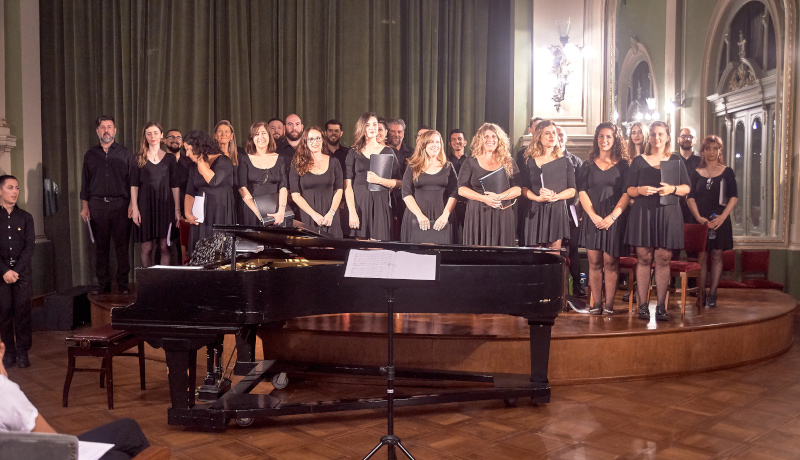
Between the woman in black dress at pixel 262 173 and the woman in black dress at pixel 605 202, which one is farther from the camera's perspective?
the woman in black dress at pixel 262 173

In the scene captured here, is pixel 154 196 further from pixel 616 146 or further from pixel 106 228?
pixel 616 146

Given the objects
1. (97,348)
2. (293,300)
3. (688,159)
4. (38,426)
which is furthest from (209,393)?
(688,159)

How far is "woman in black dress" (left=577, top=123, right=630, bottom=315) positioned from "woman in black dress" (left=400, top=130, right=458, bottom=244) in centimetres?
94

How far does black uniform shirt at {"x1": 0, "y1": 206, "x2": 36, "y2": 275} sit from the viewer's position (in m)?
4.54

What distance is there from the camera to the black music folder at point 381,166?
5.08 metres

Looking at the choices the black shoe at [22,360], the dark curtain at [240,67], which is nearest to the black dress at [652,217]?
the dark curtain at [240,67]

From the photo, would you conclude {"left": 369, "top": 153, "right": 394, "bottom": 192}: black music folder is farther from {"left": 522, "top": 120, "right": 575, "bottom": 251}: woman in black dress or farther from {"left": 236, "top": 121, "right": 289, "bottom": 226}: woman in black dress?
{"left": 522, "top": 120, "right": 575, "bottom": 251}: woman in black dress

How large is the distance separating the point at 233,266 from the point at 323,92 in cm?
471

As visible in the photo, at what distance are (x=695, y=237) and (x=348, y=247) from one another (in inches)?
124

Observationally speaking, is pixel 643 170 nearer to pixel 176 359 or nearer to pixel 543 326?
pixel 543 326

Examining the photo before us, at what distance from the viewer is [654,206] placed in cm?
467

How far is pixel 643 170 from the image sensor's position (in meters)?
4.65

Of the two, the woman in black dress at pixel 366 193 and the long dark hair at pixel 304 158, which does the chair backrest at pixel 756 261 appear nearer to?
the woman in black dress at pixel 366 193

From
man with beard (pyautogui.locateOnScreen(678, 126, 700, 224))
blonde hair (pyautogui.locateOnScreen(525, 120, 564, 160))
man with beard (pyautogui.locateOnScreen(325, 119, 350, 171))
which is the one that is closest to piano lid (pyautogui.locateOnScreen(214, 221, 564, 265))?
blonde hair (pyautogui.locateOnScreen(525, 120, 564, 160))
